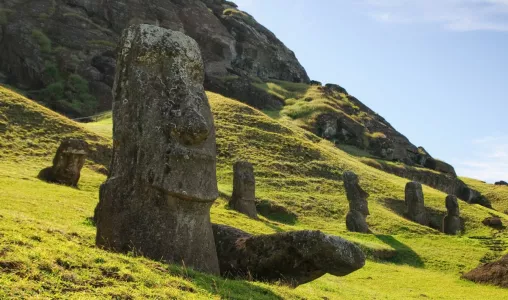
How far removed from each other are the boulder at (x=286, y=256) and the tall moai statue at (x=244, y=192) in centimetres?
2213

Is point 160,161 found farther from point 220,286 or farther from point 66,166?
point 66,166

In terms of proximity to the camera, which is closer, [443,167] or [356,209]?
[356,209]

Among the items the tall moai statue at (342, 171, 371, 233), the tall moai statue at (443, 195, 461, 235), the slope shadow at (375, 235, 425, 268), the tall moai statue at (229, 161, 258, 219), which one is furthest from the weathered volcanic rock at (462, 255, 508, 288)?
the tall moai statue at (443, 195, 461, 235)

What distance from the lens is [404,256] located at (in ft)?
100

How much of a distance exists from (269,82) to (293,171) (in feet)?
210

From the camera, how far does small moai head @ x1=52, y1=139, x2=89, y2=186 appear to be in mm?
28484

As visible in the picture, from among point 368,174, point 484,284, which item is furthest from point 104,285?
point 368,174

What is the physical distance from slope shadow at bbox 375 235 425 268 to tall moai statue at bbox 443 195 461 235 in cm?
993

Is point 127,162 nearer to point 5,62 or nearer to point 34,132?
point 34,132

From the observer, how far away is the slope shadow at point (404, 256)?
29684 mm

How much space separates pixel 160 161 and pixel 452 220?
35446 millimetres

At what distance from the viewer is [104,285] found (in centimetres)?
755

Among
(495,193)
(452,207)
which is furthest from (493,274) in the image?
(495,193)

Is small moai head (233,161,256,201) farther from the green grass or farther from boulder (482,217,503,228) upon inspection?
the green grass
